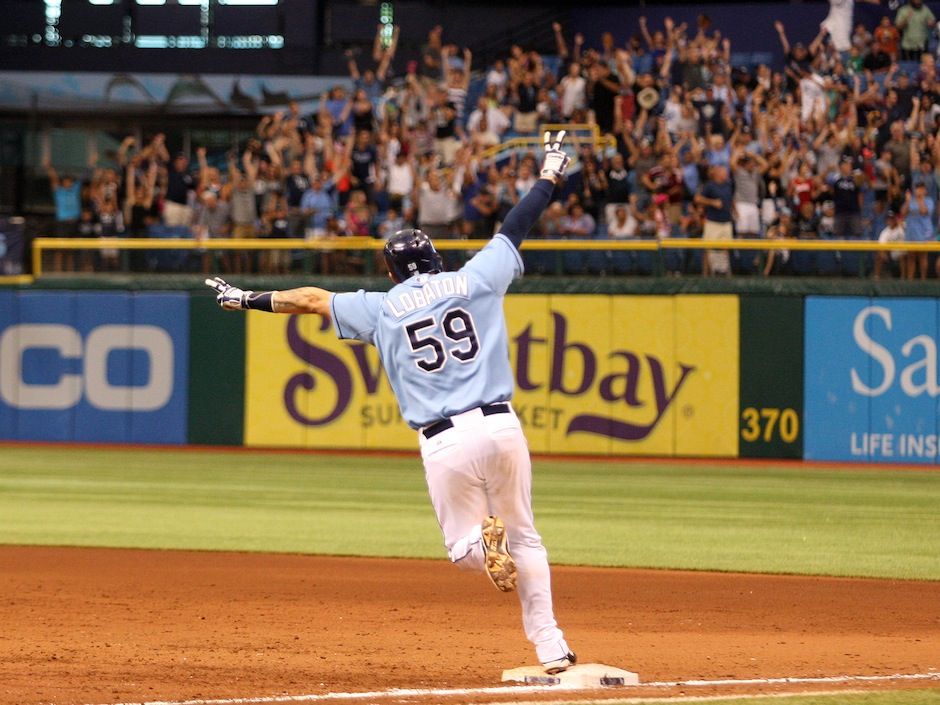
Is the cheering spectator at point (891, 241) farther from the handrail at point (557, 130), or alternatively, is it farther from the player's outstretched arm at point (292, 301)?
the player's outstretched arm at point (292, 301)

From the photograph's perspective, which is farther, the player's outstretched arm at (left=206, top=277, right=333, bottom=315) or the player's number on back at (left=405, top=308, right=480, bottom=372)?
the player's outstretched arm at (left=206, top=277, right=333, bottom=315)

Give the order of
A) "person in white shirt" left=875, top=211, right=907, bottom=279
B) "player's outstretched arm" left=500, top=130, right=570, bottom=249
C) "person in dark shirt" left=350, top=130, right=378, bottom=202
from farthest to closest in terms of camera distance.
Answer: "person in dark shirt" left=350, top=130, right=378, bottom=202
"person in white shirt" left=875, top=211, right=907, bottom=279
"player's outstretched arm" left=500, top=130, right=570, bottom=249

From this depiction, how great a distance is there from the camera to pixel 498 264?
20.4 feet

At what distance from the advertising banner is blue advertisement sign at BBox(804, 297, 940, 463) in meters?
1.07

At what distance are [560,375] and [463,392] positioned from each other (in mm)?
12801

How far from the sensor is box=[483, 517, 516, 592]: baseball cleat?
19.0ft

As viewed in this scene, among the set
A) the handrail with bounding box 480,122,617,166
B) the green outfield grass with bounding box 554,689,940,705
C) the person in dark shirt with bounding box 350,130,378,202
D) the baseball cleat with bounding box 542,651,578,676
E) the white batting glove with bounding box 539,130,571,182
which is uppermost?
the handrail with bounding box 480,122,617,166

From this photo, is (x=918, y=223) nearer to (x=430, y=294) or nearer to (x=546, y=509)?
(x=546, y=509)

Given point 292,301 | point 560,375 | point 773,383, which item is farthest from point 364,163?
point 292,301

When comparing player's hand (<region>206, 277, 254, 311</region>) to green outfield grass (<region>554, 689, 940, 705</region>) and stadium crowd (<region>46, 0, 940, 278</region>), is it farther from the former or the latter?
stadium crowd (<region>46, 0, 940, 278</region>)

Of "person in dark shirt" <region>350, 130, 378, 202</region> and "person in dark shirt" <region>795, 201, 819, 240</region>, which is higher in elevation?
"person in dark shirt" <region>350, 130, 378, 202</region>

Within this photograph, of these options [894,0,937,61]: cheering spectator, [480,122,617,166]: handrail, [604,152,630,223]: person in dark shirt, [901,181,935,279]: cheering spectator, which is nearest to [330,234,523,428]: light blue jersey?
[901,181,935,279]: cheering spectator

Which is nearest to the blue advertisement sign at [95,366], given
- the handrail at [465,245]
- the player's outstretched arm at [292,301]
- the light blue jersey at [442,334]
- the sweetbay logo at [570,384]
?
the handrail at [465,245]

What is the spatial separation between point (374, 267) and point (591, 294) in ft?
9.67
